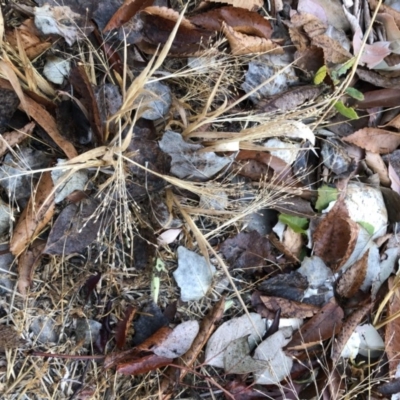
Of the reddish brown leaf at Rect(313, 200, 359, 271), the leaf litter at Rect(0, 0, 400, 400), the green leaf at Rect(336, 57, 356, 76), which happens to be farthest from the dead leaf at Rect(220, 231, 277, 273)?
the green leaf at Rect(336, 57, 356, 76)

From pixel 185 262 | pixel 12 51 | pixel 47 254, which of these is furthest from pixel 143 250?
pixel 12 51

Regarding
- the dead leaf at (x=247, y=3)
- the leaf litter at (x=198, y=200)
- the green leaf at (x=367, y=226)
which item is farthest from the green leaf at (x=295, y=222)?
the dead leaf at (x=247, y=3)

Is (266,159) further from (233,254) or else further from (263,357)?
(263,357)

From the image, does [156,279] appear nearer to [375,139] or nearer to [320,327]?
[320,327]

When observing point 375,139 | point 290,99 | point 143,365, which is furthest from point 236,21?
point 143,365

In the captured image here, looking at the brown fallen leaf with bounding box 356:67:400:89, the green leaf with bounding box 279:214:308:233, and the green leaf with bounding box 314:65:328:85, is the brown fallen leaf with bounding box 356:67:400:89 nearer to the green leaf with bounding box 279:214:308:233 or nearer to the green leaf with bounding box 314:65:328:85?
the green leaf with bounding box 314:65:328:85

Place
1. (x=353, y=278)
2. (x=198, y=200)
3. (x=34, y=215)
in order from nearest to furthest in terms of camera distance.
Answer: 1. (x=34, y=215)
2. (x=198, y=200)
3. (x=353, y=278)
